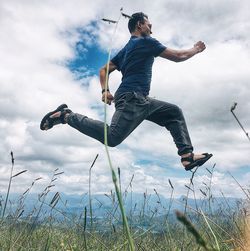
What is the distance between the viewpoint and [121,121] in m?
5.96

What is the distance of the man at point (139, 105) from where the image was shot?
6020 millimetres

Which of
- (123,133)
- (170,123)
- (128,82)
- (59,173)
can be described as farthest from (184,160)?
(59,173)

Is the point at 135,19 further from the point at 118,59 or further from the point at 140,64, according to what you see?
the point at 140,64

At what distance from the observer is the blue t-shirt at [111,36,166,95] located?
6.25 meters

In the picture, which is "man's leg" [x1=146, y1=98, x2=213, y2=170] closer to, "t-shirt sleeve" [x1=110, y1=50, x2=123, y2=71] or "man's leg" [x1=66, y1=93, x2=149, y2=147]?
"man's leg" [x1=66, y1=93, x2=149, y2=147]

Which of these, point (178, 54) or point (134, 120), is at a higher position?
point (178, 54)

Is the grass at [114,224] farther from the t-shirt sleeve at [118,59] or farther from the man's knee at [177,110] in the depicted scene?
the t-shirt sleeve at [118,59]

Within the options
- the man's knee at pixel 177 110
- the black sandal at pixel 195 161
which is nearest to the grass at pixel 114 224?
the black sandal at pixel 195 161

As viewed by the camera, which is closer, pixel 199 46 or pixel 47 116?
pixel 199 46

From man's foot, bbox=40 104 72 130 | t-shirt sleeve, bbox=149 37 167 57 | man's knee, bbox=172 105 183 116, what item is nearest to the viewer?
t-shirt sleeve, bbox=149 37 167 57

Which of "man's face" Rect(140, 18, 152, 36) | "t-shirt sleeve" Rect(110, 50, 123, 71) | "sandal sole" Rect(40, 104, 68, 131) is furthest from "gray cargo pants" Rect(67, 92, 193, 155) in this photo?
"man's face" Rect(140, 18, 152, 36)

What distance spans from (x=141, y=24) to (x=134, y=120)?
1.85m

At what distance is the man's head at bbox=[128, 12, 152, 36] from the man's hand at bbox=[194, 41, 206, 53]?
948 mm

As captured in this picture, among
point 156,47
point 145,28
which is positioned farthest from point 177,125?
point 145,28
